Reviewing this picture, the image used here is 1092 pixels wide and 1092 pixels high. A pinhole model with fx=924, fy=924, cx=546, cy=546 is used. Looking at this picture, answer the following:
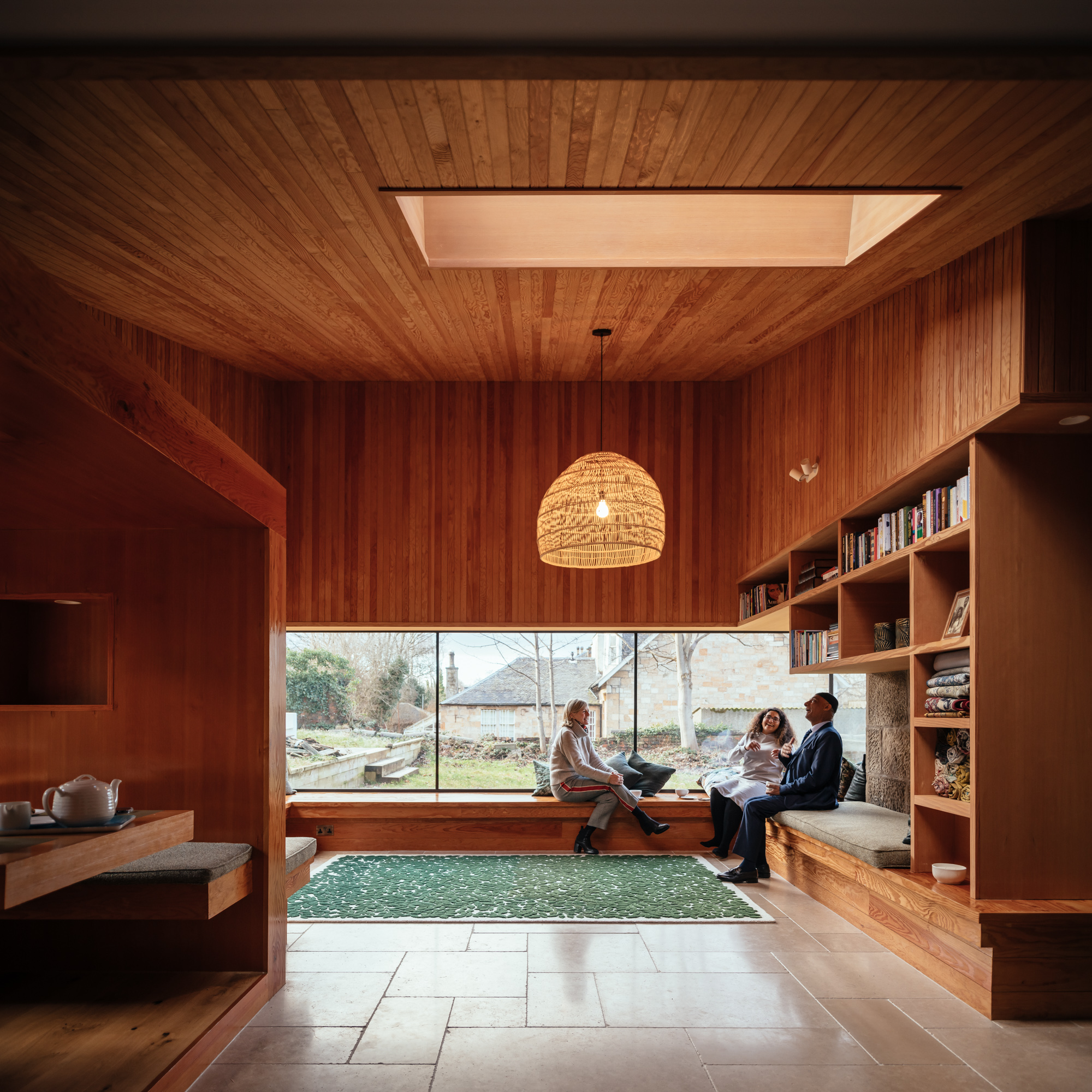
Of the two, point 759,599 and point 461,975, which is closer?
point 461,975

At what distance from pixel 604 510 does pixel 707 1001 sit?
3.00 metres

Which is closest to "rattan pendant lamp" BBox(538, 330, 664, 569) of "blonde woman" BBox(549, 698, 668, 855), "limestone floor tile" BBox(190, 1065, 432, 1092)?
"blonde woman" BBox(549, 698, 668, 855)

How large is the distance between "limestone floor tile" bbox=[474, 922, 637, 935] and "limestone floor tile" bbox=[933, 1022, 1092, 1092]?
1.94 m

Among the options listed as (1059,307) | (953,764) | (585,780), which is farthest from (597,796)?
(1059,307)

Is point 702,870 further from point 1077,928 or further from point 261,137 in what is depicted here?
point 261,137

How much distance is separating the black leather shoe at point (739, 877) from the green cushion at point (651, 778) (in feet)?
5.76

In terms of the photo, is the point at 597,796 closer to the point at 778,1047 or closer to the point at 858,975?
the point at 858,975

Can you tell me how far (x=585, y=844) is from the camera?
757 centimetres

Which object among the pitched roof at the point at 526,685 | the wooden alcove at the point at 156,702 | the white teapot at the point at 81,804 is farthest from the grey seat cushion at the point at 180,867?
the pitched roof at the point at 526,685

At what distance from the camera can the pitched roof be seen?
8977 millimetres

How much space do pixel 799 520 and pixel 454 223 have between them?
318 centimetres

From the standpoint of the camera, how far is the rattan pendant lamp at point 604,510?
6.05 meters

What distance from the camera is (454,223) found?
496cm

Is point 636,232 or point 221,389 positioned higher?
point 636,232
